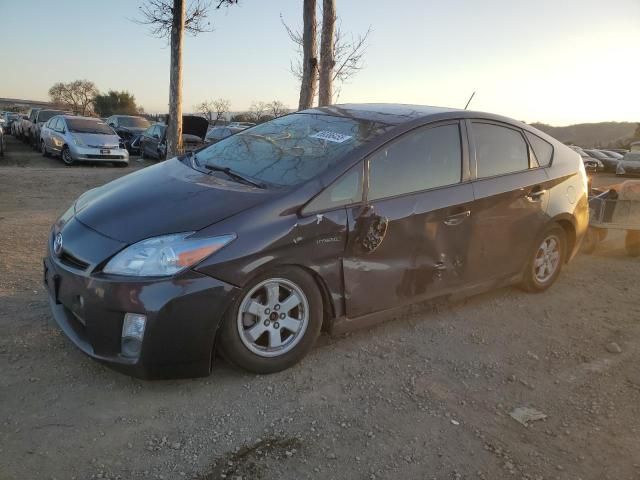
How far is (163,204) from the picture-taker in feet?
10.6

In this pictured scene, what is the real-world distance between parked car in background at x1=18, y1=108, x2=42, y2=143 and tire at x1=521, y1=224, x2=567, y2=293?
21.0m

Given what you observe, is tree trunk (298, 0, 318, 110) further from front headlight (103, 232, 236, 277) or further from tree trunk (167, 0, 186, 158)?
front headlight (103, 232, 236, 277)

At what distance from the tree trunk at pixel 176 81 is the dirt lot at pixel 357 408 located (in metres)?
9.48

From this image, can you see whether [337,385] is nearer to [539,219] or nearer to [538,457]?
[538,457]

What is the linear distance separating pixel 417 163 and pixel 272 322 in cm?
154

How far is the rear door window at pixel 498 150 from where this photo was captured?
4164mm

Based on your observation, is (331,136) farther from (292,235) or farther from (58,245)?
(58,245)

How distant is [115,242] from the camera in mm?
2959

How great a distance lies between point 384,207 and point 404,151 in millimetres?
482

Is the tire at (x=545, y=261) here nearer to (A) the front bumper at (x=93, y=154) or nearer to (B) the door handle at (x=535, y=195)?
(B) the door handle at (x=535, y=195)

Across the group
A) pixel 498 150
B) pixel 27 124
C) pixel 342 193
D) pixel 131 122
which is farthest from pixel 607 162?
pixel 342 193

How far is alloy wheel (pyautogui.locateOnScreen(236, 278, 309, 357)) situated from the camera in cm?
306

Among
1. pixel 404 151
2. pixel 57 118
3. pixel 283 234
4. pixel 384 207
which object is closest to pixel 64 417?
pixel 283 234

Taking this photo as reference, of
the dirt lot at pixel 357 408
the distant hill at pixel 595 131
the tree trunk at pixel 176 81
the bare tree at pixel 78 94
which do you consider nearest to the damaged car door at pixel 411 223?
the dirt lot at pixel 357 408
